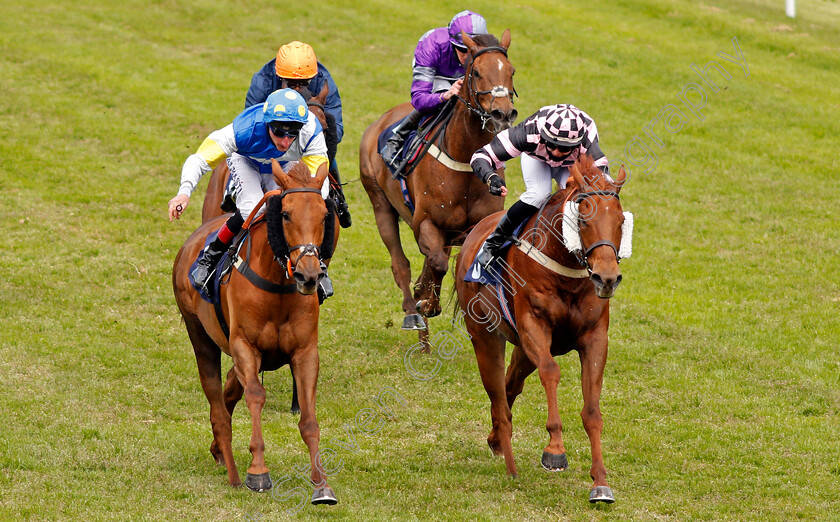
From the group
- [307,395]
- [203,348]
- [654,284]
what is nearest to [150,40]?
[654,284]

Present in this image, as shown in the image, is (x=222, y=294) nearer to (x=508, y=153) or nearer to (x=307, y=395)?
(x=307, y=395)

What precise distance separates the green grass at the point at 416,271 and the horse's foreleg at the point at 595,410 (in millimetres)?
460

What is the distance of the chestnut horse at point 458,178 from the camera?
922 cm

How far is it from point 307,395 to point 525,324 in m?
1.63

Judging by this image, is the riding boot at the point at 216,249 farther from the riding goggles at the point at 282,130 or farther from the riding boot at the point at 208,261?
the riding goggles at the point at 282,130

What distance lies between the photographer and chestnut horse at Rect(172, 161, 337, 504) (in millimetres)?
6582

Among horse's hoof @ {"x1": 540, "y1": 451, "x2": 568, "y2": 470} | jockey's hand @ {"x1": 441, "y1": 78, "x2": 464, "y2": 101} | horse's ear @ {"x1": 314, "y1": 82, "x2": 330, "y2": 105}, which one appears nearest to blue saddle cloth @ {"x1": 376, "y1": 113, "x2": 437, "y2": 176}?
jockey's hand @ {"x1": 441, "y1": 78, "x2": 464, "y2": 101}

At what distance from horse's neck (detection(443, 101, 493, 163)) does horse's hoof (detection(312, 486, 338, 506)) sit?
4087 millimetres

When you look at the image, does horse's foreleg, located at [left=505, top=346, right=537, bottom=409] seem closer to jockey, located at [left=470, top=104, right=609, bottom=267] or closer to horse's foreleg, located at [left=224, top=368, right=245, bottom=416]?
jockey, located at [left=470, top=104, right=609, bottom=267]


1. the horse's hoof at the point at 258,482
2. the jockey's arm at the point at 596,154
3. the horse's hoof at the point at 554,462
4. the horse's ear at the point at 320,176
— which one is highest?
the jockey's arm at the point at 596,154

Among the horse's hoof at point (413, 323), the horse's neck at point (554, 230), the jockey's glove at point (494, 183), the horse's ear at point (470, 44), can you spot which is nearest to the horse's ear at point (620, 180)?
the horse's neck at point (554, 230)

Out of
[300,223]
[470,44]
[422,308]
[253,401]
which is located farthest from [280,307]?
[422,308]

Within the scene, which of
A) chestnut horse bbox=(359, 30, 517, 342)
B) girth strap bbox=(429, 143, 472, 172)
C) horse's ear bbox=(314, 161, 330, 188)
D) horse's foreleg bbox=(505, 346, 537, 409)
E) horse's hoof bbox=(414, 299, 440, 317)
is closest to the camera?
horse's ear bbox=(314, 161, 330, 188)

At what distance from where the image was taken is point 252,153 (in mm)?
7777
